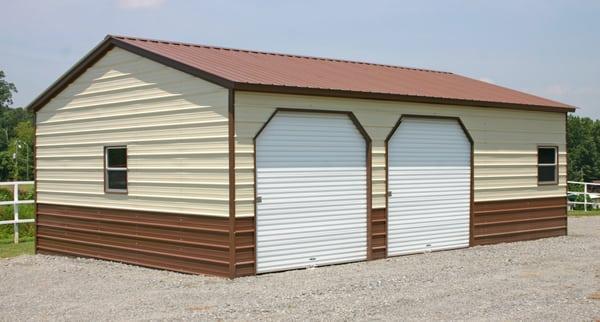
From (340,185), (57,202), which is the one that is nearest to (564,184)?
(340,185)

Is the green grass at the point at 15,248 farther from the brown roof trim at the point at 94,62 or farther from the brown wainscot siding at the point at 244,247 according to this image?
the brown wainscot siding at the point at 244,247

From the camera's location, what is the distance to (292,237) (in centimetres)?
1258

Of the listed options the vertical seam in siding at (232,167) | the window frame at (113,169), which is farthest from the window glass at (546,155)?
the window frame at (113,169)

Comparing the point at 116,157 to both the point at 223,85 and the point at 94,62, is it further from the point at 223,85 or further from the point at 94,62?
the point at 223,85

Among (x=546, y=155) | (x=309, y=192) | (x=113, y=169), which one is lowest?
(x=309, y=192)

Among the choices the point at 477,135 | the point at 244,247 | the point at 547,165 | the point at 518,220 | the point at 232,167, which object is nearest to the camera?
the point at 232,167

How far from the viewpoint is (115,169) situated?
14.2 metres

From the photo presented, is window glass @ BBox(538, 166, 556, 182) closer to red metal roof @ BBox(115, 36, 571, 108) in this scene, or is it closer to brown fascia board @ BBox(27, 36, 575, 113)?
brown fascia board @ BBox(27, 36, 575, 113)

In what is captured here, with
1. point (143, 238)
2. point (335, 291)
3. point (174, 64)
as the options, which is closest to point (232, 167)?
point (174, 64)

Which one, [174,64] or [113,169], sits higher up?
[174,64]

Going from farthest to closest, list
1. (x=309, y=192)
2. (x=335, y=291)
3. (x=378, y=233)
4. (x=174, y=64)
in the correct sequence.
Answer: (x=378, y=233) → (x=309, y=192) → (x=174, y=64) → (x=335, y=291)

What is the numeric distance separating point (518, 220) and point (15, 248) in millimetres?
11022

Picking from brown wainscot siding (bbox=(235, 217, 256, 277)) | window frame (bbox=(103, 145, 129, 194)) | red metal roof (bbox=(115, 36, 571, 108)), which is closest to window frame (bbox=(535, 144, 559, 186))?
red metal roof (bbox=(115, 36, 571, 108))

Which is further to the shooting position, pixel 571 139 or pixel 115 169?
pixel 571 139
